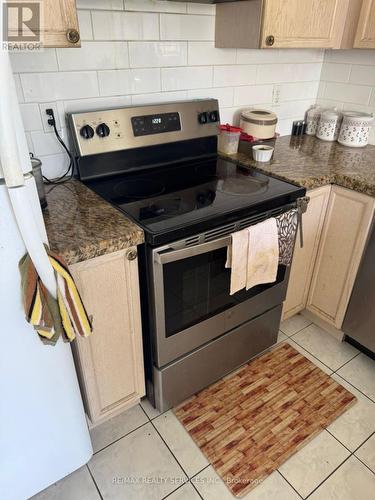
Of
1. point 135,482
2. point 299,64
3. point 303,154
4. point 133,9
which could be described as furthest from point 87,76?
point 135,482

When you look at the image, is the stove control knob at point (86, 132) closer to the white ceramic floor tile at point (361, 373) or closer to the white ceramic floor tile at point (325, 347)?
the white ceramic floor tile at point (325, 347)

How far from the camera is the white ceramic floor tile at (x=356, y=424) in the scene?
1502 mm

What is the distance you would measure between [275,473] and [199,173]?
4.11 feet

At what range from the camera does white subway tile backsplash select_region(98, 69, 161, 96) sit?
1.50m

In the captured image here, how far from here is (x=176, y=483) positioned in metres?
1.35

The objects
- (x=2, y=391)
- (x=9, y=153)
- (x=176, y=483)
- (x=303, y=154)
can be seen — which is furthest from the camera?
(x=303, y=154)

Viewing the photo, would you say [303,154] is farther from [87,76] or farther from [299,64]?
[87,76]

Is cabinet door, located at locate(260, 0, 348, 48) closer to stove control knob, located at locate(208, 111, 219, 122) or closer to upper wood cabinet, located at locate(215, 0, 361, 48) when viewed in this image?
upper wood cabinet, located at locate(215, 0, 361, 48)

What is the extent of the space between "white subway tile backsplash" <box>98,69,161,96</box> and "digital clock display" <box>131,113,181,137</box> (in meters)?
0.13

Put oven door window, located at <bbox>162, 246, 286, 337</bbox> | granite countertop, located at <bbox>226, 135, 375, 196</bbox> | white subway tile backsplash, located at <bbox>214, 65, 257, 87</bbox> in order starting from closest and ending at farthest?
oven door window, located at <bbox>162, 246, 286, 337</bbox> → granite countertop, located at <bbox>226, 135, 375, 196</bbox> → white subway tile backsplash, located at <bbox>214, 65, 257, 87</bbox>

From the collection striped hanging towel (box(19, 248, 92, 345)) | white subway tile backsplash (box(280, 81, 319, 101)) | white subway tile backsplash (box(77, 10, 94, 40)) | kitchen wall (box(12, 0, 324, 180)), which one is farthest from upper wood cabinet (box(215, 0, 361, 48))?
striped hanging towel (box(19, 248, 92, 345))

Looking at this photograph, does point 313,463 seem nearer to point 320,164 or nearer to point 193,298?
point 193,298

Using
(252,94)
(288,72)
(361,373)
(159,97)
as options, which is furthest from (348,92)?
(361,373)

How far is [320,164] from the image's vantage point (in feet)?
5.78
